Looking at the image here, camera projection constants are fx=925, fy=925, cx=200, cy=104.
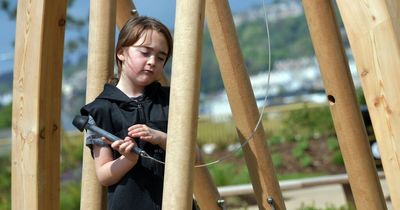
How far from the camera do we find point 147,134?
3340mm

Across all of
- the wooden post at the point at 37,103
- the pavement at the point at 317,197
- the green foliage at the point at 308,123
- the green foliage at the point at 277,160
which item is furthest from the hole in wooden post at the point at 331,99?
the green foliage at the point at 308,123

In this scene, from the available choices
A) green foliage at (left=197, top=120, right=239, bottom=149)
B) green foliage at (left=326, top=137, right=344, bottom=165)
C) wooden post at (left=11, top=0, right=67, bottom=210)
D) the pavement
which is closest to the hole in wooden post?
wooden post at (left=11, top=0, right=67, bottom=210)

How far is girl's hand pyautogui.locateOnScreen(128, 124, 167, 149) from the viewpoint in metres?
3.32

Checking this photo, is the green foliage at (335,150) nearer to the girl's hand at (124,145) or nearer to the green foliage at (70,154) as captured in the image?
the green foliage at (70,154)

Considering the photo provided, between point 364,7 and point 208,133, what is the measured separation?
1478cm

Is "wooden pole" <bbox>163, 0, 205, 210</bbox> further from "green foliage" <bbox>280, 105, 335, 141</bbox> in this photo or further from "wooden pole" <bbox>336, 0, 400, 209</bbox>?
"green foliage" <bbox>280, 105, 335, 141</bbox>

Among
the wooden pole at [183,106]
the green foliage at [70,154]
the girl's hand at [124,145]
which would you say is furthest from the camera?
the green foliage at [70,154]

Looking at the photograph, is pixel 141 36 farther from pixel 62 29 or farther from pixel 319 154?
pixel 319 154

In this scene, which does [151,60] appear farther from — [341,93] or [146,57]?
[341,93]

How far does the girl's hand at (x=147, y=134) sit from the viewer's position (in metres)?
3.32

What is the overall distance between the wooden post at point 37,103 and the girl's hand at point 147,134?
58 cm

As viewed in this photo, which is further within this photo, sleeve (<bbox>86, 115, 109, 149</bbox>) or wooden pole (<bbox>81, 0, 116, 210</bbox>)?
wooden pole (<bbox>81, 0, 116, 210</bbox>)

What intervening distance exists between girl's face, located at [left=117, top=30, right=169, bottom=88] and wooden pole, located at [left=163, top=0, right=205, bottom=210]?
47cm

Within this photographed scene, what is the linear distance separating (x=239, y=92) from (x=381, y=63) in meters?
1.04
